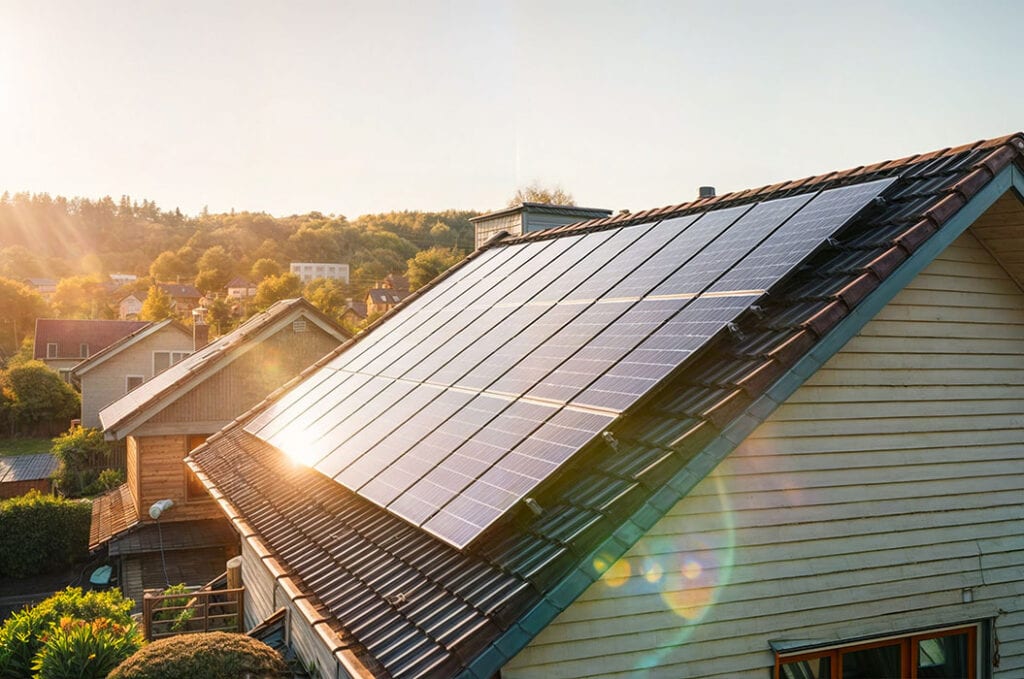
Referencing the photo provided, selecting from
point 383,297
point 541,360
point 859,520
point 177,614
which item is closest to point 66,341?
point 383,297

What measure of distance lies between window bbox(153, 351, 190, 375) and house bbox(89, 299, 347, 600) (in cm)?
2158

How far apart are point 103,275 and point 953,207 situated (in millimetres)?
195671

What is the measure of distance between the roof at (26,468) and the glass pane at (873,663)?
43394 mm

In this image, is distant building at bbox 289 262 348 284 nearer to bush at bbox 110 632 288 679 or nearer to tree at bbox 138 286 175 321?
tree at bbox 138 286 175 321

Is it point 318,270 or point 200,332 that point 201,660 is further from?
point 318,270

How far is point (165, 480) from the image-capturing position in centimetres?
2944

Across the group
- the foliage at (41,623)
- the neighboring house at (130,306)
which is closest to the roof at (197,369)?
the foliage at (41,623)

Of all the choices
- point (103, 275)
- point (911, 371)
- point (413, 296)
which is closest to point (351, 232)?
point (103, 275)

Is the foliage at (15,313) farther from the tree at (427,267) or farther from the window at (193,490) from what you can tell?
the window at (193,490)

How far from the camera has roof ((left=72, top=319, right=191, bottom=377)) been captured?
5028cm

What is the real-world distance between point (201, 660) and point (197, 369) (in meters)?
22.3

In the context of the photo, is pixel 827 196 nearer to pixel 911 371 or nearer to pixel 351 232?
pixel 911 371

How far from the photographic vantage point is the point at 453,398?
10172mm

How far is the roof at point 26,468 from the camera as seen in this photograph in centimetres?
4284
